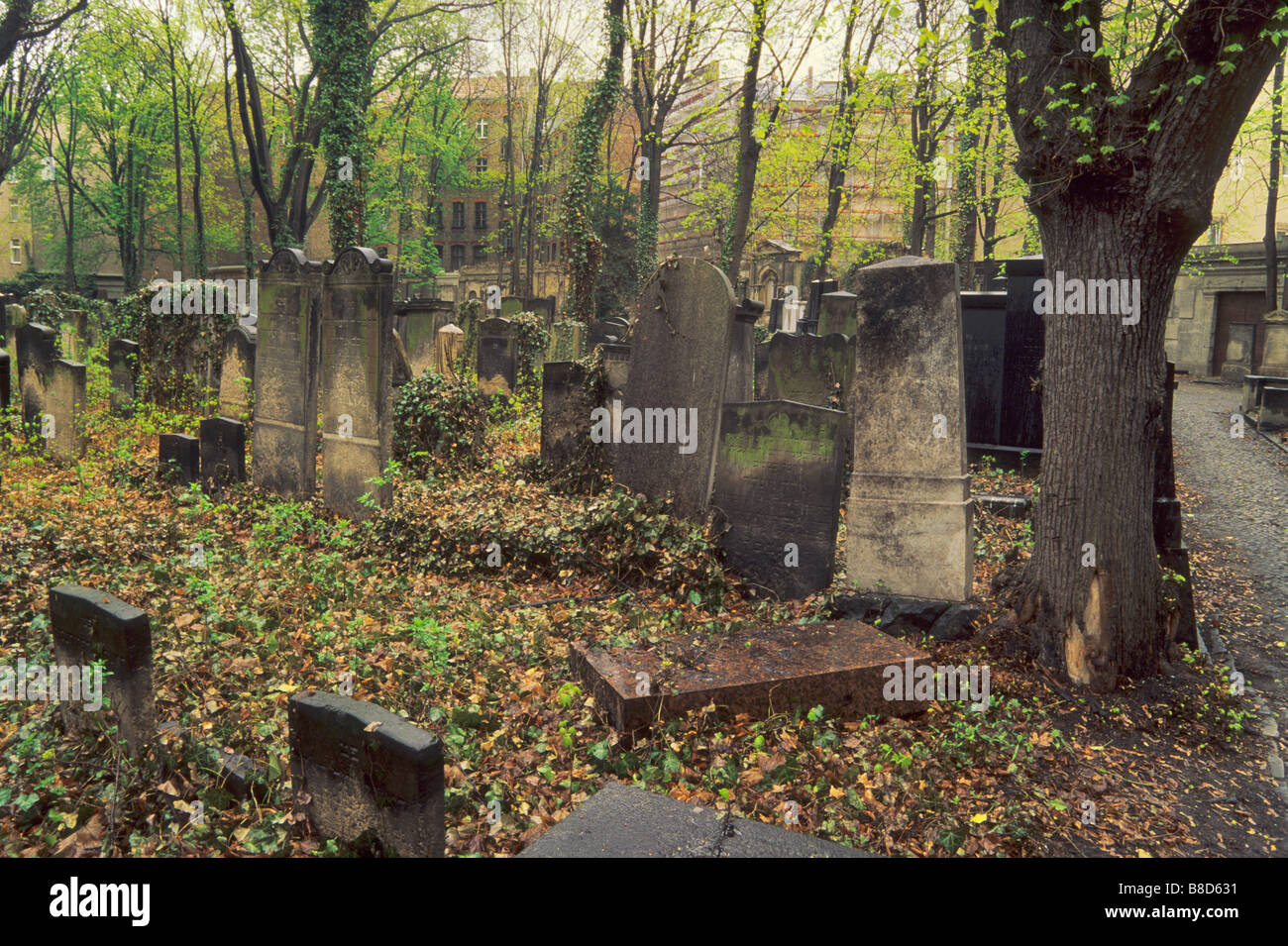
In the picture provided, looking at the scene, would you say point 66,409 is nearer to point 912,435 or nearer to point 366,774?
point 366,774

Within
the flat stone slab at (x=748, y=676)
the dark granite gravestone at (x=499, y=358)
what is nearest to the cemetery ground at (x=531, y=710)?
the flat stone slab at (x=748, y=676)

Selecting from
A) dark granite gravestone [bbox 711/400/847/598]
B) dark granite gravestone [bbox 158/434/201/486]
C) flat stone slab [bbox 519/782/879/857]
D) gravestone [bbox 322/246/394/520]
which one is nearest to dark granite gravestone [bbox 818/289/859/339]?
dark granite gravestone [bbox 711/400/847/598]

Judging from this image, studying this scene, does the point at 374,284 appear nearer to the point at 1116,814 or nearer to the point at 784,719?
the point at 784,719

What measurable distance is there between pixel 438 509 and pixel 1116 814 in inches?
233

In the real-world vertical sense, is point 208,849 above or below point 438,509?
below

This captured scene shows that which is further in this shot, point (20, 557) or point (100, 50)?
point (100, 50)

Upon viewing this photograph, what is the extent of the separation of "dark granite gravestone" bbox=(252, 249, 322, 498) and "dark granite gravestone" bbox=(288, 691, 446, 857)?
5870mm

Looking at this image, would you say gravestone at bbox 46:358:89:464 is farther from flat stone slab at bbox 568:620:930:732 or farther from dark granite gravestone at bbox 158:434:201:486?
flat stone slab at bbox 568:620:930:732

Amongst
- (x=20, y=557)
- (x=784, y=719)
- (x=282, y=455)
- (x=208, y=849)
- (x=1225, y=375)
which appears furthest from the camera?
(x=1225, y=375)

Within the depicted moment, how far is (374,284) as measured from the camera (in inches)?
306

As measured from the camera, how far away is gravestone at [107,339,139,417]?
12.3 meters

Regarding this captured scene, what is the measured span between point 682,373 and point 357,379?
3091 millimetres

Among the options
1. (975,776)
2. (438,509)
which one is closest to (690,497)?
(438,509)

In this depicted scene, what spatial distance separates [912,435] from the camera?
5.83 m
